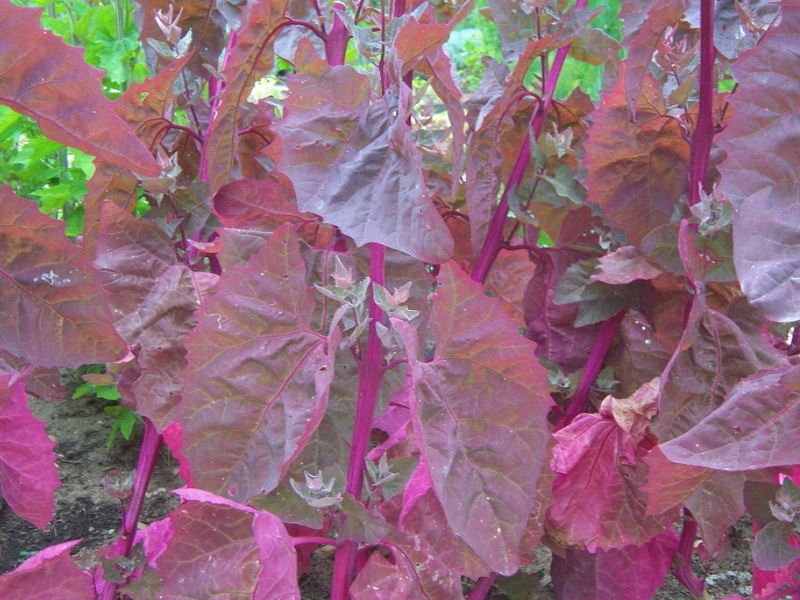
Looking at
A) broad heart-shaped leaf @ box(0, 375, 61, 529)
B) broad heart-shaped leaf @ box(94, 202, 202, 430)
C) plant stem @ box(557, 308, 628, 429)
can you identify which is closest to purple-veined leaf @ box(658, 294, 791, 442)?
plant stem @ box(557, 308, 628, 429)

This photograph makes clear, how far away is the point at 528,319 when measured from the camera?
4.09 ft

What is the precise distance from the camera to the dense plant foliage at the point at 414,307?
73 centimetres

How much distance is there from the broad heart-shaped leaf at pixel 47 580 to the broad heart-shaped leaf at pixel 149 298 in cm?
18

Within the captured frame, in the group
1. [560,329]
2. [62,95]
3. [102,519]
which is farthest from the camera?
[102,519]

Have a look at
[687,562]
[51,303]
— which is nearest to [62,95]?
[51,303]

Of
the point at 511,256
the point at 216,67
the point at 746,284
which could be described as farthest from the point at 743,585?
the point at 216,67

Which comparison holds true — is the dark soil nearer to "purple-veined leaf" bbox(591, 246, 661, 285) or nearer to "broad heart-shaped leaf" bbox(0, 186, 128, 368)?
"purple-veined leaf" bbox(591, 246, 661, 285)

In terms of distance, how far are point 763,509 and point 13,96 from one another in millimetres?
900

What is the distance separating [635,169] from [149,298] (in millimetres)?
659

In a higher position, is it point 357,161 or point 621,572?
point 357,161

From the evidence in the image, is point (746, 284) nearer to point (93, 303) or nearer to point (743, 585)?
point (93, 303)

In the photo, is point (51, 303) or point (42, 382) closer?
point (51, 303)

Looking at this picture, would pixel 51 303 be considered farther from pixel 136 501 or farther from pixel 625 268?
pixel 625 268

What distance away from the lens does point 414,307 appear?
0.94 meters
